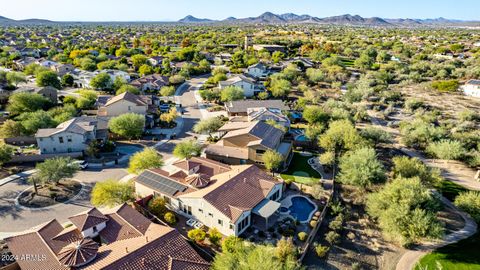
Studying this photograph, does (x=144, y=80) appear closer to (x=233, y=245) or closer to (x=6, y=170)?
(x=6, y=170)

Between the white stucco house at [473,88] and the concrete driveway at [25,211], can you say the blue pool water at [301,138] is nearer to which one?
the concrete driveway at [25,211]

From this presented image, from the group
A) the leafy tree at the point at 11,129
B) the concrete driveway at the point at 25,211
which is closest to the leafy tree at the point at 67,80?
the leafy tree at the point at 11,129

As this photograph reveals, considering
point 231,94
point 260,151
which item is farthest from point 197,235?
point 231,94

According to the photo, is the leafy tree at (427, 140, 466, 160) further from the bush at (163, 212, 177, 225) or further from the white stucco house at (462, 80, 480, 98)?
the white stucco house at (462, 80, 480, 98)

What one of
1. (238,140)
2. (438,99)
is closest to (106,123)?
(238,140)

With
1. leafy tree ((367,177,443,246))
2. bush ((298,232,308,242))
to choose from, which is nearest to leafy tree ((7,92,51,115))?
bush ((298,232,308,242))
